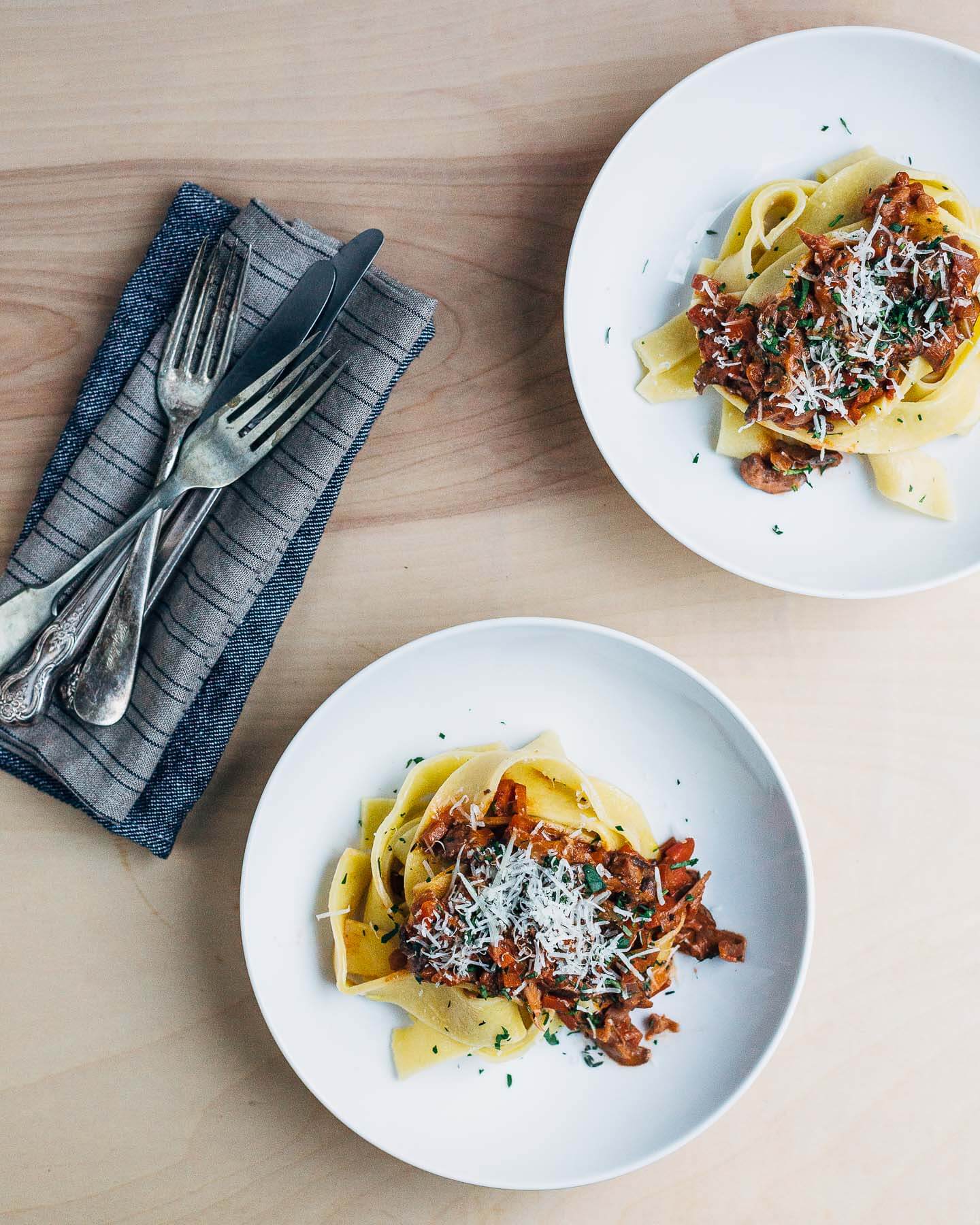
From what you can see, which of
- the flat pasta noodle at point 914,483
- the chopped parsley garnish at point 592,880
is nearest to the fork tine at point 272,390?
the chopped parsley garnish at point 592,880

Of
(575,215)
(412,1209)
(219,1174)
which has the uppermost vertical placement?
(575,215)

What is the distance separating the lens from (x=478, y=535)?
221 centimetres

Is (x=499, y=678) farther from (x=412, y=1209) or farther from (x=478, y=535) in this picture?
(x=412, y=1209)

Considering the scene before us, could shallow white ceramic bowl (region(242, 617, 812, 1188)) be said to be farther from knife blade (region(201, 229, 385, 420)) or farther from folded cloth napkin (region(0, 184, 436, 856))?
knife blade (region(201, 229, 385, 420))

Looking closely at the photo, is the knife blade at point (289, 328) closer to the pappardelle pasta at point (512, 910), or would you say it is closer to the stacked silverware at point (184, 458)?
the stacked silverware at point (184, 458)

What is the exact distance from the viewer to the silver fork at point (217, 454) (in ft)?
6.47

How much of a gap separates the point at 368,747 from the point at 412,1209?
3.91 feet

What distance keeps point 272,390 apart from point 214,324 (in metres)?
0.21

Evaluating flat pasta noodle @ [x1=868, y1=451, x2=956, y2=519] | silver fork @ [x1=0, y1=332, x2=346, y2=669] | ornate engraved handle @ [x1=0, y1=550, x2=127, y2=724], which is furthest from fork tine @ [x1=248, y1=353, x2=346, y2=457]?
flat pasta noodle @ [x1=868, y1=451, x2=956, y2=519]

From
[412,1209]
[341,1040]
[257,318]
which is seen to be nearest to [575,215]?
[257,318]

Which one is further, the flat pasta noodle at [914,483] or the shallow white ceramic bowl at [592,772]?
the flat pasta noodle at [914,483]

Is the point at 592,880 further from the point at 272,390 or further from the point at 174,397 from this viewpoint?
the point at 174,397

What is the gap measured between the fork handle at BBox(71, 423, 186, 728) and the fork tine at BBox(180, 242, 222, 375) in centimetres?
14

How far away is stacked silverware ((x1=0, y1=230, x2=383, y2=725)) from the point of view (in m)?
1.97
